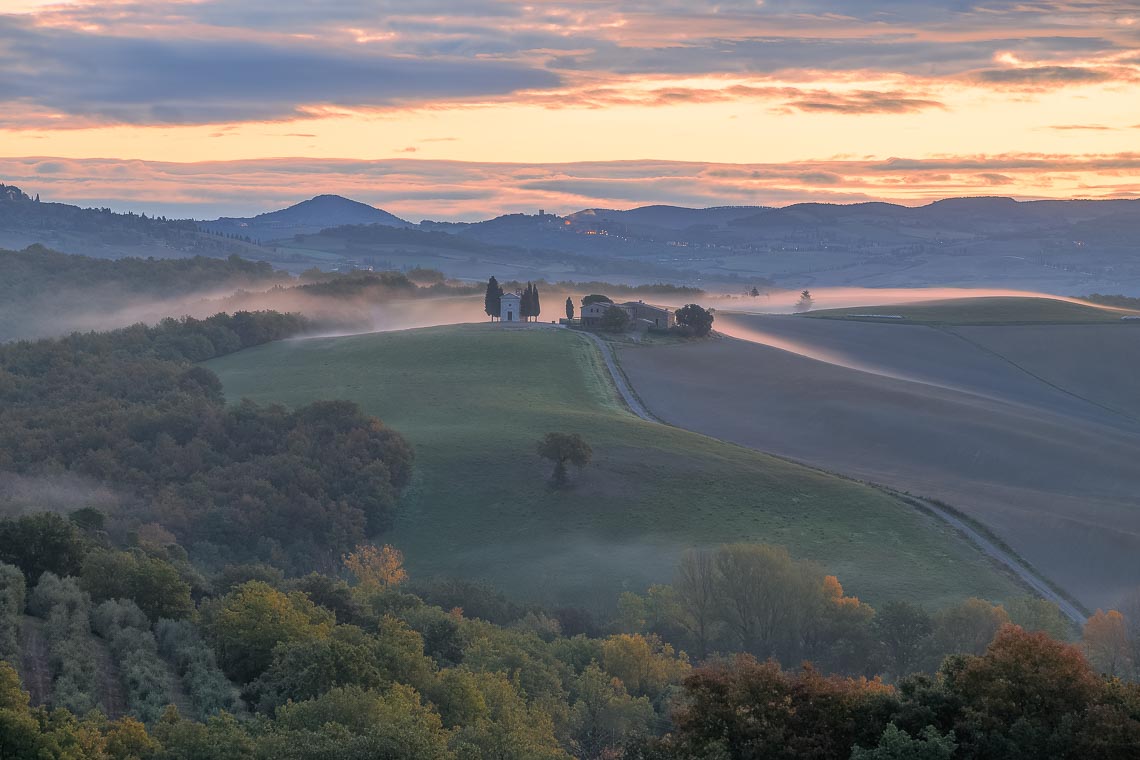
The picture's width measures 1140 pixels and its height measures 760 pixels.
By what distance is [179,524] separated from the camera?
254 feet

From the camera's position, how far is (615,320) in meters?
140

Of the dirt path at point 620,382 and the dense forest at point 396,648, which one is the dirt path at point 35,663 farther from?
the dirt path at point 620,382

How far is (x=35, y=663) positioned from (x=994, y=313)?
15126 centimetres

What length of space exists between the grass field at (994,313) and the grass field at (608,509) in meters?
69.4

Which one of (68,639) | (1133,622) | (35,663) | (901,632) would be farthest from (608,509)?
(35,663)

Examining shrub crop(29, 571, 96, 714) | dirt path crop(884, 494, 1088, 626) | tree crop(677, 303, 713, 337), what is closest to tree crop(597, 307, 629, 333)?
tree crop(677, 303, 713, 337)

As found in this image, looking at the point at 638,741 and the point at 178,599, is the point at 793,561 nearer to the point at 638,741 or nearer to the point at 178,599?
the point at 178,599

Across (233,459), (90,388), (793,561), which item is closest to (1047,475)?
(793,561)

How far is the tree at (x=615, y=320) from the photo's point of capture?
461 ft

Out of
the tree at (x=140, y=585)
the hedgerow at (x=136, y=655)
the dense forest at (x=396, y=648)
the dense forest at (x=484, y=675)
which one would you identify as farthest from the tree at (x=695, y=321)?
the hedgerow at (x=136, y=655)

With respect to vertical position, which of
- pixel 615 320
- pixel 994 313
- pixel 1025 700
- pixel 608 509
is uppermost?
pixel 994 313

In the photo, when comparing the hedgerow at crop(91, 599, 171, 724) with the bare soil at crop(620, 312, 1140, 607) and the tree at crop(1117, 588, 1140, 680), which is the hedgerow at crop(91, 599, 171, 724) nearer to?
the tree at crop(1117, 588, 1140, 680)

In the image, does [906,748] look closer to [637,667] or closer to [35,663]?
[35,663]

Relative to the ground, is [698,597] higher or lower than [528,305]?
lower
